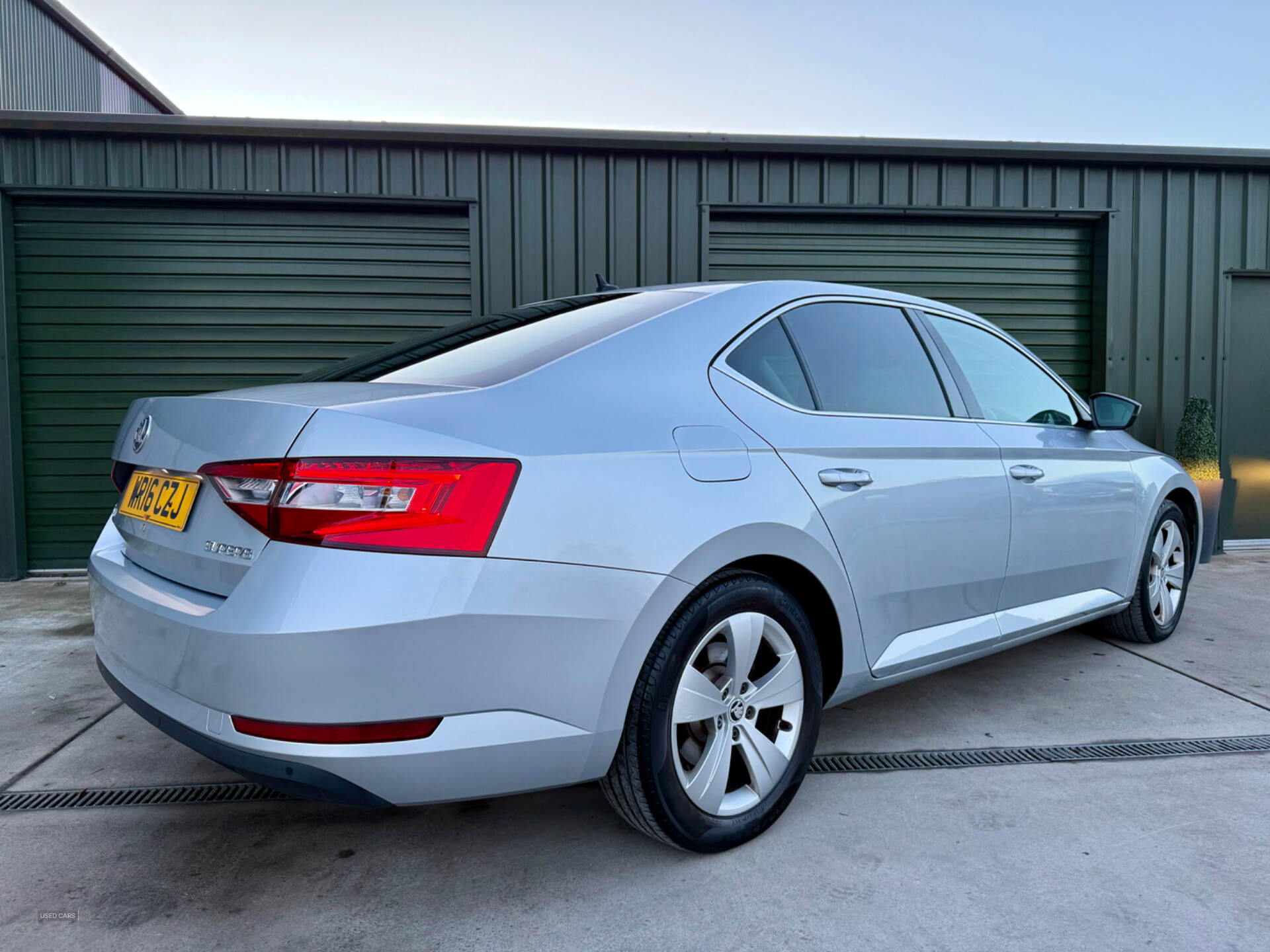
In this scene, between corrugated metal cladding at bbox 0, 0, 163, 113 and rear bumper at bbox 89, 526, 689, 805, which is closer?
rear bumper at bbox 89, 526, 689, 805

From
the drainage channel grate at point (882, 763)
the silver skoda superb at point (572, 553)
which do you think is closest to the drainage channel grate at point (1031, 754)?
the drainage channel grate at point (882, 763)

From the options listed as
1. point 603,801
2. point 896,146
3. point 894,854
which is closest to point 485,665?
point 603,801

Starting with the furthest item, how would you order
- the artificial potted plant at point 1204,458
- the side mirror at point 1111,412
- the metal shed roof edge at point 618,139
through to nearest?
the artificial potted plant at point 1204,458 < the metal shed roof edge at point 618,139 < the side mirror at point 1111,412

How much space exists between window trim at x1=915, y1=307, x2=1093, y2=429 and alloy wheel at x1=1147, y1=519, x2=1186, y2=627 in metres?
0.82

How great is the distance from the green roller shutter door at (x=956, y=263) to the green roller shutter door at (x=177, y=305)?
2.32 m

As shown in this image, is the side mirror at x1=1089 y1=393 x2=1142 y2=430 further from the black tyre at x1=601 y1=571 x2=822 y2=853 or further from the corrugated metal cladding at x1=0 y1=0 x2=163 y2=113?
the corrugated metal cladding at x1=0 y1=0 x2=163 y2=113

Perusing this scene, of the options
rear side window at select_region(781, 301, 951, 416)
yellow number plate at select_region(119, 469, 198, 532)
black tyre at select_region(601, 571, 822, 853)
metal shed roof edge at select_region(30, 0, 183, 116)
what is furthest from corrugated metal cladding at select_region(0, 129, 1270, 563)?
black tyre at select_region(601, 571, 822, 853)

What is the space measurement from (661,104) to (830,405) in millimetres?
5002

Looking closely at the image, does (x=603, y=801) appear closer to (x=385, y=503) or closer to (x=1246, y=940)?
(x=385, y=503)

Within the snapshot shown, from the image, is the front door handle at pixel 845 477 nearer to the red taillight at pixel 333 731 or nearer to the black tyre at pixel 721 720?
the black tyre at pixel 721 720

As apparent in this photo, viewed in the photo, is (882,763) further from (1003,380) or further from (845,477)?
(1003,380)

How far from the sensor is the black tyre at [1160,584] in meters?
3.65

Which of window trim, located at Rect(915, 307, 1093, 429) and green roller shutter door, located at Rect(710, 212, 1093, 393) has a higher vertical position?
green roller shutter door, located at Rect(710, 212, 1093, 393)

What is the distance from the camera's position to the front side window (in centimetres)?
288
